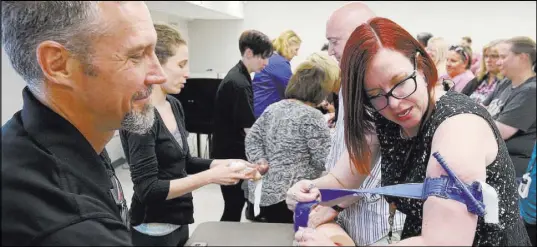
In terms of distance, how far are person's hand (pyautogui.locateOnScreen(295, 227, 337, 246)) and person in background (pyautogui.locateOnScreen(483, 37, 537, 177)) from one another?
1.66 meters

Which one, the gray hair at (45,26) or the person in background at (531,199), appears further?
the person in background at (531,199)

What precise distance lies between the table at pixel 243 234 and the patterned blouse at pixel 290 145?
0.72 metres

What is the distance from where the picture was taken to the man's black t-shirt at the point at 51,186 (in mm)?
366

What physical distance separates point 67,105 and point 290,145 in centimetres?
112

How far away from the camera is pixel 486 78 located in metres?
2.85

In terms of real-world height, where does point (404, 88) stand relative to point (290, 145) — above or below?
above

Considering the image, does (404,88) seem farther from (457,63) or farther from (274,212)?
(457,63)

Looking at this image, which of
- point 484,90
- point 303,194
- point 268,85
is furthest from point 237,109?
point 484,90

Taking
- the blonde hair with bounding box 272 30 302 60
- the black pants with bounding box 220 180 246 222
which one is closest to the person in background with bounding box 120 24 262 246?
the black pants with bounding box 220 180 246 222

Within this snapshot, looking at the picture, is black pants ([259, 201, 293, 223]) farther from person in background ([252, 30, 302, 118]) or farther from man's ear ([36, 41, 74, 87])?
man's ear ([36, 41, 74, 87])

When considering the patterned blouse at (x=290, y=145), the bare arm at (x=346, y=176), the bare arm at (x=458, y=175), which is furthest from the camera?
the patterned blouse at (x=290, y=145)

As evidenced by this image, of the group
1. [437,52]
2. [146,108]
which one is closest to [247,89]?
[146,108]

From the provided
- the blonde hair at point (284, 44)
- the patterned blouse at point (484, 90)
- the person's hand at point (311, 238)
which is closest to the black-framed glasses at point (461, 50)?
the patterned blouse at point (484, 90)

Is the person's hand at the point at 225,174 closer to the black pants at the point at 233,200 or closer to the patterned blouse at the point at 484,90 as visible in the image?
the black pants at the point at 233,200
